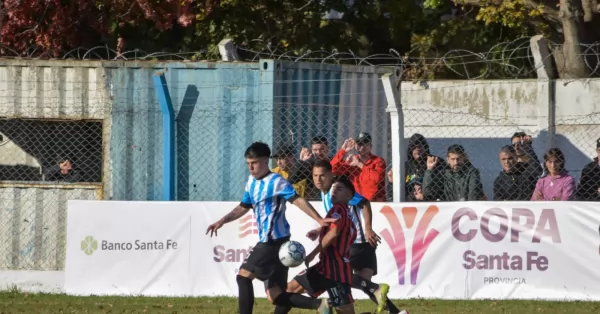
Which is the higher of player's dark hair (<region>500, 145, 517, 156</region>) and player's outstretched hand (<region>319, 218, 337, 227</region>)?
Answer: player's dark hair (<region>500, 145, 517, 156</region>)

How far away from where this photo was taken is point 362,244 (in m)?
11.7

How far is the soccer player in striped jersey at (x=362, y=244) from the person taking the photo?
1081 centimetres

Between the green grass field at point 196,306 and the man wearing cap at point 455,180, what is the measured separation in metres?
1.34

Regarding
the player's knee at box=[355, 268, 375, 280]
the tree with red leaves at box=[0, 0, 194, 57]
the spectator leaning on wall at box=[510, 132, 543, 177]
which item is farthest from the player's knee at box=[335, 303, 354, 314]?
the tree with red leaves at box=[0, 0, 194, 57]

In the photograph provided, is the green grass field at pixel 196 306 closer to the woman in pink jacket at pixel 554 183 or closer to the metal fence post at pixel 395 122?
the woman in pink jacket at pixel 554 183

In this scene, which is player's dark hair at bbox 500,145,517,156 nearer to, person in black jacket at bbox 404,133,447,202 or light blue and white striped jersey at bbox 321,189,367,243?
person in black jacket at bbox 404,133,447,202

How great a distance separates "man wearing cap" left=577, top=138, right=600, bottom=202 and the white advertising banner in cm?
40

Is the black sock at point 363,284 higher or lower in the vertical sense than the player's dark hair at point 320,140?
lower

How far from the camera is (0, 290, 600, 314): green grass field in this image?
12.1 metres

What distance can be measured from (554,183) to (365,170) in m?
2.17

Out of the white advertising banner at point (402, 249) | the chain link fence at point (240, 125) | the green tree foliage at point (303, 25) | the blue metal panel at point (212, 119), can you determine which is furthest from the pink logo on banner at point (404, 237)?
the green tree foliage at point (303, 25)

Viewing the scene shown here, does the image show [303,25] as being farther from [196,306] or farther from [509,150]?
[196,306]

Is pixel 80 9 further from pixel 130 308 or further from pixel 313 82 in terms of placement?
pixel 130 308

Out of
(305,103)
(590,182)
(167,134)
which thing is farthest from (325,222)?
(305,103)
